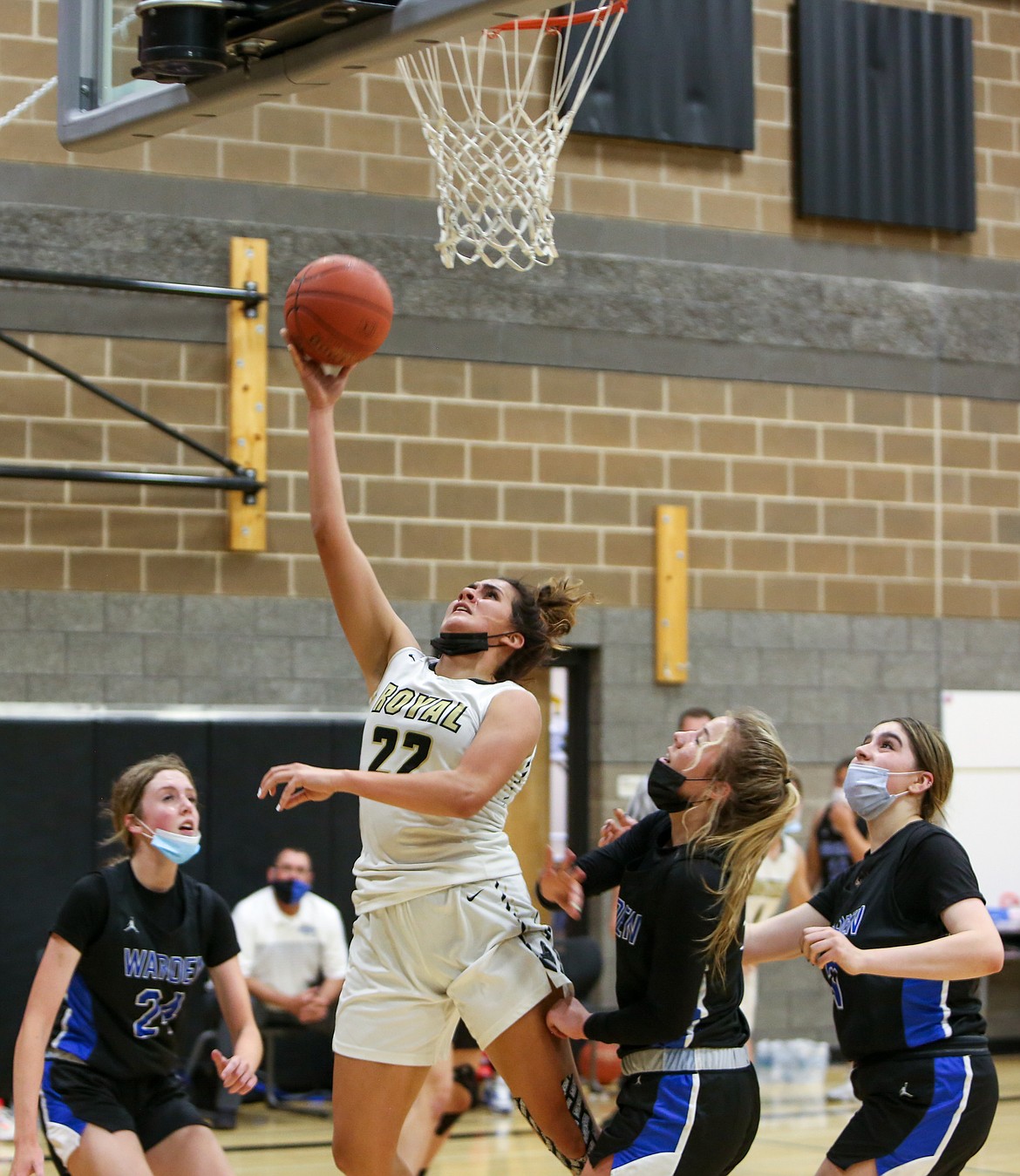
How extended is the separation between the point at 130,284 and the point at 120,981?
4822 mm

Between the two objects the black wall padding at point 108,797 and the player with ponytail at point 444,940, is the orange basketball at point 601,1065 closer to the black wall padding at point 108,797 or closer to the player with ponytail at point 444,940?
the black wall padding at point 108,797

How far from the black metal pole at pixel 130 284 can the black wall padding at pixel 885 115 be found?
3324 mm

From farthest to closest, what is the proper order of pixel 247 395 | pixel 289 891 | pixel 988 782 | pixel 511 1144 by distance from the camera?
pixel 988 782 < pixel 247 395 < pixel 289 891 < pixel 511 1144

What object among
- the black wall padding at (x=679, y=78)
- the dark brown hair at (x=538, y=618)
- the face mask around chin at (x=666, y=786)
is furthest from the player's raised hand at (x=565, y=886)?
the black wall padding at (x=679, y=78)

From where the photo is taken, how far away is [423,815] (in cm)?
347

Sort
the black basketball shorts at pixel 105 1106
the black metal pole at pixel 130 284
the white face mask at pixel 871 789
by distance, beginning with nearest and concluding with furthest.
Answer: the white face mask at pixel 871 789 → the black basketball shorts at pixel 105 1106 → the black metal pole at pixel 130 284

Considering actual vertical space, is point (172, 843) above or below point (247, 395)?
below

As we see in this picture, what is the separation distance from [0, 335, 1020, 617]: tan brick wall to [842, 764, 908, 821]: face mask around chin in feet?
16.5

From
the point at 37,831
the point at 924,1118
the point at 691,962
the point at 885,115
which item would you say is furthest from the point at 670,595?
the point at 691,962

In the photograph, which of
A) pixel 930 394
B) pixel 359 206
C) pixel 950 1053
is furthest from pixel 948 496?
pixel 950 1053

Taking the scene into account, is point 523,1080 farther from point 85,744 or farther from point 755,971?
point 755,971

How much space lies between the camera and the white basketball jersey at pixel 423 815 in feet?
11.6

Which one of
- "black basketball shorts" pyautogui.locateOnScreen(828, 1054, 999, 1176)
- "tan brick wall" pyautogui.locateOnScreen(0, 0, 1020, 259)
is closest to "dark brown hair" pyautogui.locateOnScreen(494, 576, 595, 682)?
"black basketball shorts" pyautogui.locateOnScreen(828, 1054, 999, 1176)

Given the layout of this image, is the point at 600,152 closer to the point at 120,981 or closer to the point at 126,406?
the point at 126,406
